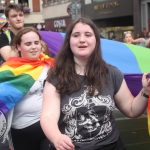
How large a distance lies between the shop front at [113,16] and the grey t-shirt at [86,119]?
20264mm

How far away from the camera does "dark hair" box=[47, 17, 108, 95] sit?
2.20 metres

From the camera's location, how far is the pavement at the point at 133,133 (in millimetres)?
4848

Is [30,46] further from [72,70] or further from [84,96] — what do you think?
[84,96]

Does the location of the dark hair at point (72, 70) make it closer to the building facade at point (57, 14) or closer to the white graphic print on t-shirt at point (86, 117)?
the white graphic print on t-shirt at point (86, 117)

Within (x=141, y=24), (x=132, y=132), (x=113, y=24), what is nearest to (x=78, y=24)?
(x=132, y=132)

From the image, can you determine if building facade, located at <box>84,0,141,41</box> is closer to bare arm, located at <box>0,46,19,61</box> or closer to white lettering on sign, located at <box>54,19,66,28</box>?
white lettering on sign, located at <box>54,19,66,28</box>

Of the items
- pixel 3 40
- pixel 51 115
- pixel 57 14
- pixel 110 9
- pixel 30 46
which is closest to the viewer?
pixel 51 115

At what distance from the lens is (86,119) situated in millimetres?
2174

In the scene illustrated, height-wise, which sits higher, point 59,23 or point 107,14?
point 107,14

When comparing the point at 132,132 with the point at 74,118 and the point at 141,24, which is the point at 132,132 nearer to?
the point at 74,118

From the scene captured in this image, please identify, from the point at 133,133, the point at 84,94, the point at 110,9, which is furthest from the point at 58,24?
the point at 84,94

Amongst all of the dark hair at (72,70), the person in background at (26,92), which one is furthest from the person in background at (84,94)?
the person in background at (26,92)

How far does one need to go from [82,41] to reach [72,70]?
0.19 meters

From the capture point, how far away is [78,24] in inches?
90.4
